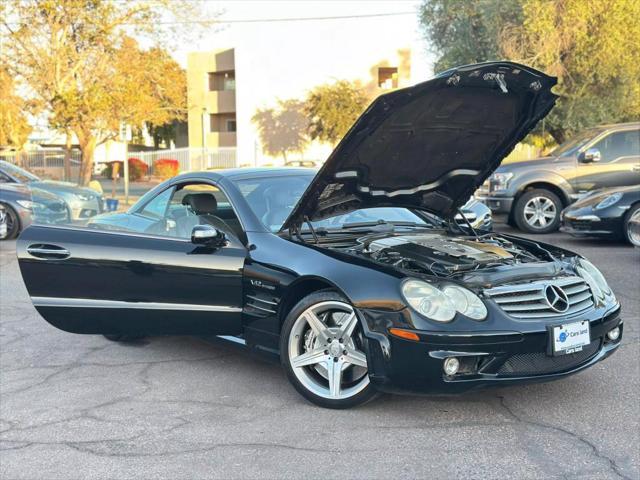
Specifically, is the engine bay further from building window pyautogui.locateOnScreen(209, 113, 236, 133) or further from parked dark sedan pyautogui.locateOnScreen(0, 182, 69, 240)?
building window pyautogui.locateOnScreen(209, 113, 236, 133)

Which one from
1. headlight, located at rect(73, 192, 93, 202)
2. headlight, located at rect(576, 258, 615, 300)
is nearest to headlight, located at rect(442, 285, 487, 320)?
headlight, located at rect(576, 258, 615, 300)

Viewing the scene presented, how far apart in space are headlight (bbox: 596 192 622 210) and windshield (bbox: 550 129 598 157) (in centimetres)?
248

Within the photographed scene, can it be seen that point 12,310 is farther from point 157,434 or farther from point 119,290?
point 157,434

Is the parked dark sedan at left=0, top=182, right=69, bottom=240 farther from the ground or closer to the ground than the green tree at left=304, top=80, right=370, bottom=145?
closer to the ground

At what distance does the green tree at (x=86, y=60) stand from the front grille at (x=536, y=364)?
18.9m

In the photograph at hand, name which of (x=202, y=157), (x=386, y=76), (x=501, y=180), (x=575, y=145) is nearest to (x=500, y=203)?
(x=501, y=180)

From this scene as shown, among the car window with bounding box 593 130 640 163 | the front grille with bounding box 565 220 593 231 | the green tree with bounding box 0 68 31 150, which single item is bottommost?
the front grille with bounding box 565 220 593 231

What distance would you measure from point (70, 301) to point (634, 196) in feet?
25.5

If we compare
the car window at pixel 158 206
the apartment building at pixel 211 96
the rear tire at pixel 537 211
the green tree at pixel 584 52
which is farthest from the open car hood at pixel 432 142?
Answer: the apartment building at pixel 211 96

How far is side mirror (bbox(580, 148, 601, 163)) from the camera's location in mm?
11609

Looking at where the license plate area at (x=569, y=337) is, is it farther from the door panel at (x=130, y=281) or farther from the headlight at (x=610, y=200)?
the headlight at (x=610, y=200)

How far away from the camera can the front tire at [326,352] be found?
380 cm

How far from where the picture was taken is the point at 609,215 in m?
9.56

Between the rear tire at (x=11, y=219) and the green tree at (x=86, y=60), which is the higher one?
the green tree at (x=86, y=60)
